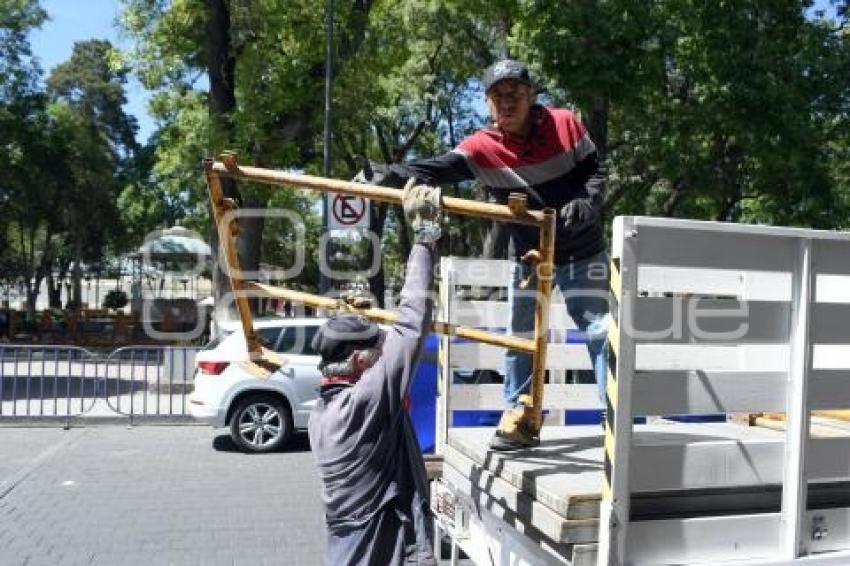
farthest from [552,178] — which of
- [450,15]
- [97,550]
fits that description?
[450,15]

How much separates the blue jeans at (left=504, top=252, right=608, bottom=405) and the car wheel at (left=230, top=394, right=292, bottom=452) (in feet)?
22.2

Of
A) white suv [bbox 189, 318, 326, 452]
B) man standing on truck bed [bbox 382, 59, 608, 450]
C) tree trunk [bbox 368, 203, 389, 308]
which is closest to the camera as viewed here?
man standing on truck bed [bbox 382, 59, 608, 450]

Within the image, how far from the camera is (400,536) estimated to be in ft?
9.94

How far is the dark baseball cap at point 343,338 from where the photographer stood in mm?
3146

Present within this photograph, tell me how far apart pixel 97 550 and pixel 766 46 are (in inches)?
541

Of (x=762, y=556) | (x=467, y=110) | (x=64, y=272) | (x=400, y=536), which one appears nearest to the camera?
(x=762, y=556)

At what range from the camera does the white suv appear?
10.5 meters

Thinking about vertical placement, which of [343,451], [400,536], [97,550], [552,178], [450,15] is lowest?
[97,550]

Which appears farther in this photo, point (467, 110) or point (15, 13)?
point (467, 110)

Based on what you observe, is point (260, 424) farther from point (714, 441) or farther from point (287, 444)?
point (714, 441)

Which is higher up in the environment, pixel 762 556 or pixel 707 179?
pixel 707 179

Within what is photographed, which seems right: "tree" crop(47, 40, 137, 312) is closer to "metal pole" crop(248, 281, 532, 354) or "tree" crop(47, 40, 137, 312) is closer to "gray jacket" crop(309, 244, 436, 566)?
"metal pole" crop(248, 281, 532, 354)

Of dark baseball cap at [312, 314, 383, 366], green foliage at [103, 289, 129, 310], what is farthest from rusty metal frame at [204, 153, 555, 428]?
green foliage at [103, 289, 129, 310]

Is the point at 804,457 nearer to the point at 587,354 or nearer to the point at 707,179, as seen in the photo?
the point at 587,354
